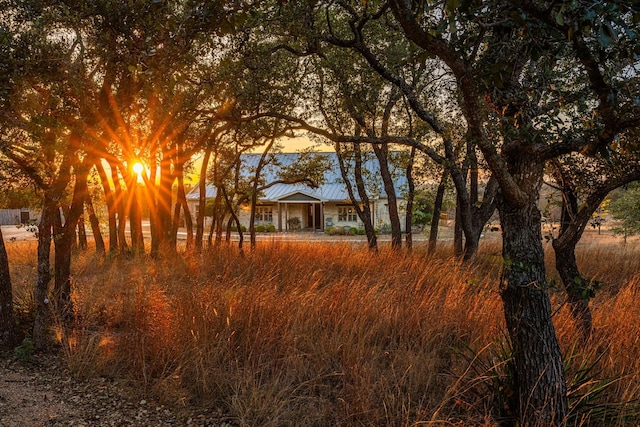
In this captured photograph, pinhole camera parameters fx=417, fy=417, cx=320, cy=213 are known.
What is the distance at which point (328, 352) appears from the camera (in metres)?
4.37

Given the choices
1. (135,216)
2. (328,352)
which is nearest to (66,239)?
(328,352)

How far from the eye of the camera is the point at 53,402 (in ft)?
12.5

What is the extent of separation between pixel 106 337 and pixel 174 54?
3749 mm

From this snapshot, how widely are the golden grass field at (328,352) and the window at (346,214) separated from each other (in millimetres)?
26737

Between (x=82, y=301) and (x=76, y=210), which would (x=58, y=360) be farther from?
(x=76, y=210)

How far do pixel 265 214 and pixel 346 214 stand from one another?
7.05m

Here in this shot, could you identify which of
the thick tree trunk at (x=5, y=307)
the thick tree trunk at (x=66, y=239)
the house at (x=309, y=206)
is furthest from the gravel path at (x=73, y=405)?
the house at (x=309, y=206)

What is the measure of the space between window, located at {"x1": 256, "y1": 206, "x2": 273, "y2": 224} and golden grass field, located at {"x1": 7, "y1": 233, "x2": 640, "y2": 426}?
28837 mm

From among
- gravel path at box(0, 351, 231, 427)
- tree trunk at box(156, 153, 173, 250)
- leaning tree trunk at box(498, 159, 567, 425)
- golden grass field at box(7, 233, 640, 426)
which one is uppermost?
tree trunk at box(156, 153, 173, 250)

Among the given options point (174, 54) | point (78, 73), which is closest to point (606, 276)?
point (174, 54)

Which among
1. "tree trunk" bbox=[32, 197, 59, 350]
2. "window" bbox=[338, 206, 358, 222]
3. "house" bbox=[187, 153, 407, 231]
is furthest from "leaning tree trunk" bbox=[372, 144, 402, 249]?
"window" bbox=[338, 206, 358, 222]

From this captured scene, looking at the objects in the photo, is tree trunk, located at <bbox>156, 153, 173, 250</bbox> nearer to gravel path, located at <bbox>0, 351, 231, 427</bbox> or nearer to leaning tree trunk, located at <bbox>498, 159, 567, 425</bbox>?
gravel path, located at <bbox>0, 351, 231, 427</bbox>

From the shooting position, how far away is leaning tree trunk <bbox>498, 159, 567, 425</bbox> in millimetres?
2740

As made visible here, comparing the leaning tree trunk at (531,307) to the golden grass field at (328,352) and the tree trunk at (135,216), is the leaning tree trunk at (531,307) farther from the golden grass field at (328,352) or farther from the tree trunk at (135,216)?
the tree trunk at (135,216)
